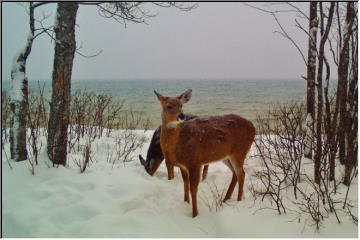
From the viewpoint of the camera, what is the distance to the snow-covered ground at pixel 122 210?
12.2 feet

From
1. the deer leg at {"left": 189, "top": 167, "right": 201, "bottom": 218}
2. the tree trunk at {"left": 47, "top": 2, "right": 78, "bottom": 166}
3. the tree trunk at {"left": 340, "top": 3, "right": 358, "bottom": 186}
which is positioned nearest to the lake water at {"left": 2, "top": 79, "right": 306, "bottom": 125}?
the tree trunk at {"left": 47, "top": 2, "right": 78, "bottom": 166}

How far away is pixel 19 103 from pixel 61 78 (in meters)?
0.75

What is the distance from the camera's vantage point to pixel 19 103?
5.28 meters

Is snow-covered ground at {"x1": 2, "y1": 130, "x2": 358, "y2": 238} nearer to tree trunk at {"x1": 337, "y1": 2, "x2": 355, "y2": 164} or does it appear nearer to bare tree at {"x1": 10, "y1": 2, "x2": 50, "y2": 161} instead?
bare tree at {"x1": 10, "y1": 2, "x2": 50, "y2": 161}

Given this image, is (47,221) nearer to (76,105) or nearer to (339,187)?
(339,187)

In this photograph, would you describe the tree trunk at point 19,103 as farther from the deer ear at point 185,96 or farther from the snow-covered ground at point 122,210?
the deer ear at point 185,96

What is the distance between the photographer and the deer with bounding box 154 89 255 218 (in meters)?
4.22

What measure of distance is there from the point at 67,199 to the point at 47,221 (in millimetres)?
494

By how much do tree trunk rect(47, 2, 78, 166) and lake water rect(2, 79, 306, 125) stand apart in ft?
1.08

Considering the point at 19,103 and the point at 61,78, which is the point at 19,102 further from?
the point at 61,78

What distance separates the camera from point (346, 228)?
356 centimetres

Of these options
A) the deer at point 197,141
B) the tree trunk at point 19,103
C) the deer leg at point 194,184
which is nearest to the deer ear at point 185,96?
the deer at point 197,141

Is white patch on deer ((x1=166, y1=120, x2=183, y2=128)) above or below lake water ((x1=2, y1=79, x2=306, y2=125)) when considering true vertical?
below

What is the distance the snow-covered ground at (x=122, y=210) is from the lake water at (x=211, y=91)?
125 cm
